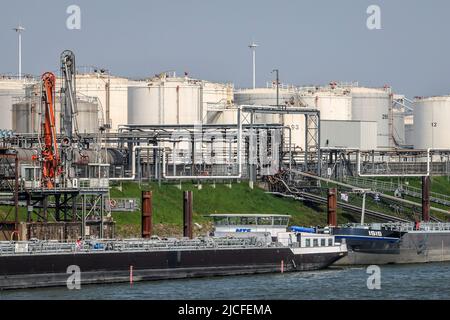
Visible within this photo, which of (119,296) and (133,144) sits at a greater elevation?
(133,144)

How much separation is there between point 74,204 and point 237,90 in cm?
6315

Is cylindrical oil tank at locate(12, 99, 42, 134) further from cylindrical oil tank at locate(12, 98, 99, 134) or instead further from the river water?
the river water

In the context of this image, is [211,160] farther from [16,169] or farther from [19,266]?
[19,266]

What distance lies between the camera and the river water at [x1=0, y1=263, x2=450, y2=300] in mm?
83125

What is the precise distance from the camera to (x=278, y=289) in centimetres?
8750

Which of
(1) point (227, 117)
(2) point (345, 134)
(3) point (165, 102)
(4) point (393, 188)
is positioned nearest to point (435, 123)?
(2) point (345, 134)

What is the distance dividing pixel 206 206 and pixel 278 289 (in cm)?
3598

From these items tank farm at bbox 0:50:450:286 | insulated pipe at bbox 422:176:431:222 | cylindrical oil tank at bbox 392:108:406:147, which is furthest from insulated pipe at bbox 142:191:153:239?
cylindrical oil tank at bbox 392:108:406:147

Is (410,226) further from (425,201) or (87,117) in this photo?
(87,117)

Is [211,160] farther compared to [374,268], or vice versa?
[211,160]

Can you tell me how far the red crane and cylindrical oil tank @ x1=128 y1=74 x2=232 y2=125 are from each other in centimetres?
3488

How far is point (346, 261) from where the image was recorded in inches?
4316

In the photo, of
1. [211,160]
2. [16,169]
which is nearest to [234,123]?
[211,160]

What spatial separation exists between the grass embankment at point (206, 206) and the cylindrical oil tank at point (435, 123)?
43.7 meters
